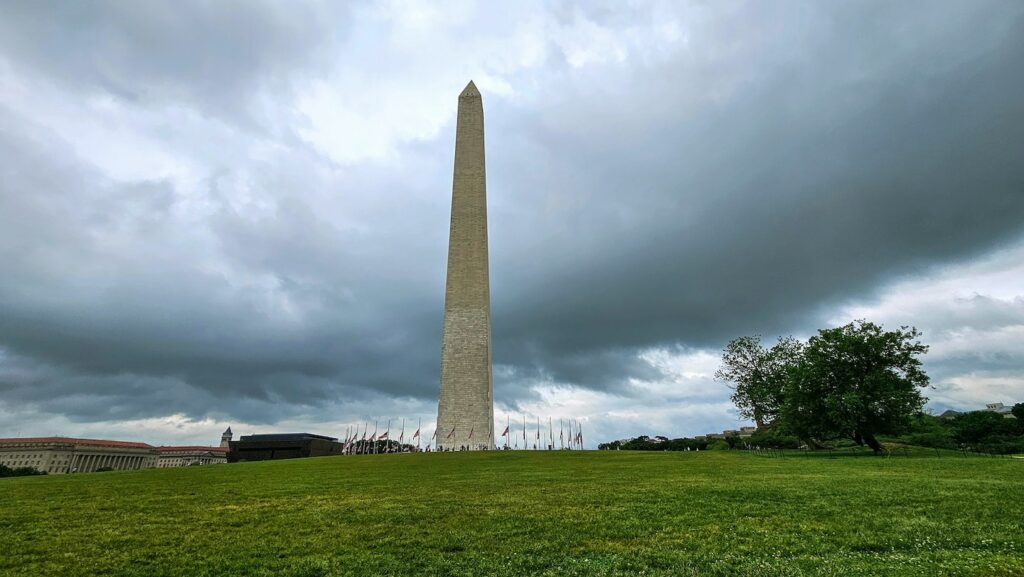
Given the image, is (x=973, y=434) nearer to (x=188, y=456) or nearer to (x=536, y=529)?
(x=536, y=529)

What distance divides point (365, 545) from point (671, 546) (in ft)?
17.4

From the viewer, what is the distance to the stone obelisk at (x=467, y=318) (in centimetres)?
5028

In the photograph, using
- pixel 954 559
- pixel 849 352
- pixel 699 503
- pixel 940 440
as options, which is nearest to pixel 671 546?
pixel 954 559

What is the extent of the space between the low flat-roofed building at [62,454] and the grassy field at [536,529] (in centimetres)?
11286

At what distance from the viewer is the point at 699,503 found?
13305 millimetres

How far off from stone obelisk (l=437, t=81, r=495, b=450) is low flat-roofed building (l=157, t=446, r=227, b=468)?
103779 mm

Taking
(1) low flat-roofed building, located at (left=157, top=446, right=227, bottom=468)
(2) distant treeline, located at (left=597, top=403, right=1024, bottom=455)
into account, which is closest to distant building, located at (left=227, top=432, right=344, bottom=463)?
(2) distant treeline, located at (left=597, top=403, right=1024, bottom=455)

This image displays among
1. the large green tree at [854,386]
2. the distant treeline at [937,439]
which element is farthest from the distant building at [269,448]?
the large green tree at [854,386]

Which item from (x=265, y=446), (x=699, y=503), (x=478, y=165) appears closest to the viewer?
(x=699, y=503)

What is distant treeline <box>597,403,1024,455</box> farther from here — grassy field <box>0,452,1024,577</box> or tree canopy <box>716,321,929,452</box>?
grassy field <box>0,452,1024,577</box>

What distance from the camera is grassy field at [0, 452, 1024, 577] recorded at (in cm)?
826

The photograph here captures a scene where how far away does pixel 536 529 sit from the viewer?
34.9 ft

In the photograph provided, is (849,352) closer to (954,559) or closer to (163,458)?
(954,559)

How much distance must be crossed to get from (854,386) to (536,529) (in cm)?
3518
